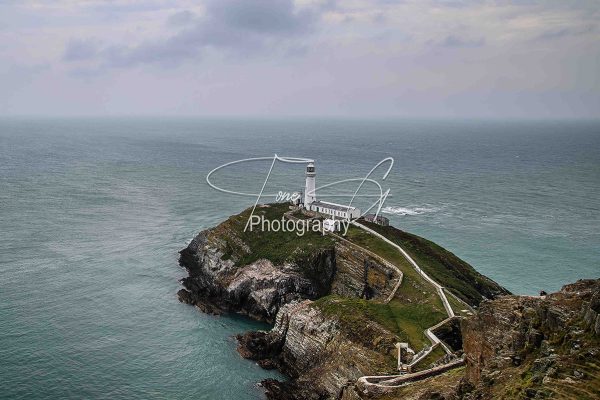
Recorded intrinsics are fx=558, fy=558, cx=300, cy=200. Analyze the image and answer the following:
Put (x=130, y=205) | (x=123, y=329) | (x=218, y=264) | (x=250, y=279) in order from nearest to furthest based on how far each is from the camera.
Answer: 1. (x=123, y=329)
2. (x=250, y=279)
3. (x=218, y=264)
4. (x=130, y=205)

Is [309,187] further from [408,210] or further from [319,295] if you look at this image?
[408,210]

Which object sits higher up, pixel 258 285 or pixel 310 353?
pixel 258 285

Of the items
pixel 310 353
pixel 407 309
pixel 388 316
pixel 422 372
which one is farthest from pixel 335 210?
pixel 422 372

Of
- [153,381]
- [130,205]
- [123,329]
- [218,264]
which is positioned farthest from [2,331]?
[130,205]

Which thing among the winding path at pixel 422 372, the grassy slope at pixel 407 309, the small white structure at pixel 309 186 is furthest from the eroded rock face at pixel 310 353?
the small white structure at pixel 309 186

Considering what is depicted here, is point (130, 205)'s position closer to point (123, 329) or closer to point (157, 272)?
point (157, 272)

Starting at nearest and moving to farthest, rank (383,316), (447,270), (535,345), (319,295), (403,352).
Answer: (535,345) < (403,352) < (383,316) < (319,295) < (447,270)
